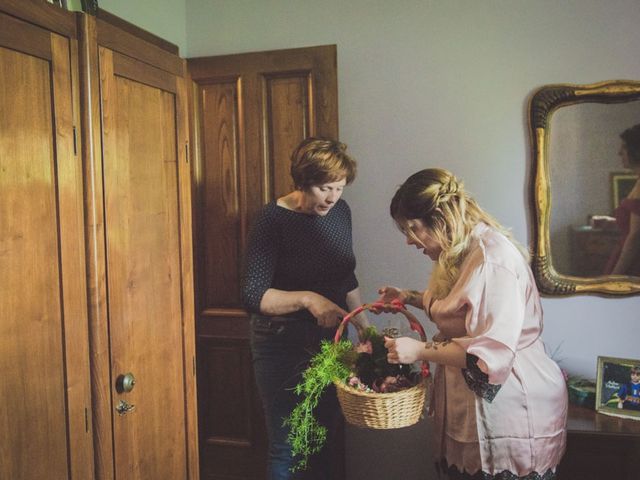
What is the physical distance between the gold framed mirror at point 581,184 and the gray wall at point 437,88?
7 cm

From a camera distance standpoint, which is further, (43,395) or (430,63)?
(430,63)

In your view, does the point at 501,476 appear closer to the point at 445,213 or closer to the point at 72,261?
the point at 445,213

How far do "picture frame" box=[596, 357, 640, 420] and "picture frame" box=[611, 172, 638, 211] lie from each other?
0.71m

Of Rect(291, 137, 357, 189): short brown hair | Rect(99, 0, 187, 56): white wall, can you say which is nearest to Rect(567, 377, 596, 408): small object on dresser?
Rect(291, 137, 357, 189): short brown hair

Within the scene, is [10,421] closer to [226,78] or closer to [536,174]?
[226,78]

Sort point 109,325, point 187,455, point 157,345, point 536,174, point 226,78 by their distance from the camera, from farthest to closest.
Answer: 1. point 226,78
2. point 536,174
3. point 187,455
4. point 157,345
5. point 109,325

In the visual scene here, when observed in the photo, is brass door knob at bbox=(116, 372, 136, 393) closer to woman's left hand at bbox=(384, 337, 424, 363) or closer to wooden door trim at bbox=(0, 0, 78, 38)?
woman's left hand at bbox=(384, 337, 424, 363)

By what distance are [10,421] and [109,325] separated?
35 cm

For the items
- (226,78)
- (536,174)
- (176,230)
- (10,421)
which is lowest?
(10,421)

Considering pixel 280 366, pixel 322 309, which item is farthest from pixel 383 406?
pixel 280 366

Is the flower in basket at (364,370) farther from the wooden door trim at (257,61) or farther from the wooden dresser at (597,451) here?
the wooden door trim at (257,61)

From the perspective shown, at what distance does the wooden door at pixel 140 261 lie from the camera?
4.93 feet

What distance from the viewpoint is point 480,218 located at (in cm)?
186

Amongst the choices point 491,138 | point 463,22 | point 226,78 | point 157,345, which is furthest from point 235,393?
point 463,22
